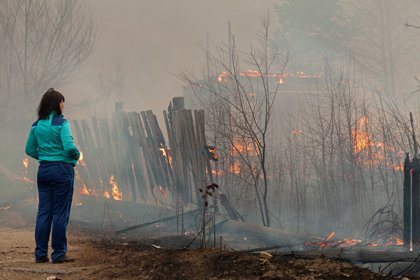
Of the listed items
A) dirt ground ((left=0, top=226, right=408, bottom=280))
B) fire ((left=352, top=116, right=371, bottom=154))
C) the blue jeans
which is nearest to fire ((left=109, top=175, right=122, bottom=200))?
dirt ground ((left=0, top=226, right=408, bottom=280))

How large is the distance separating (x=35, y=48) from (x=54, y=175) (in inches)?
446

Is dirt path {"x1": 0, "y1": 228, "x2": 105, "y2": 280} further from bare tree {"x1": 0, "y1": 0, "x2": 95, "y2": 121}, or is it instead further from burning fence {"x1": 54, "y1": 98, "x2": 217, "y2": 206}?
bare tree {"x1": 0, "y1": 0, "x2": 95, "y2": 121}

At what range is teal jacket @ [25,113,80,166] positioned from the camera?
484 cm

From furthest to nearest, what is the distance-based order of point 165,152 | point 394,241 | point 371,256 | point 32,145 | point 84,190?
point 84,190
point 165,152
point 394,241
point 32,145
point 371,256

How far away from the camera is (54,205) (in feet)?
16.1

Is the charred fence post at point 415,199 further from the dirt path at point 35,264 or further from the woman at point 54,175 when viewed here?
the woman at point 54,175

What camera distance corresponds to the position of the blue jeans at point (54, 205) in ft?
15.8

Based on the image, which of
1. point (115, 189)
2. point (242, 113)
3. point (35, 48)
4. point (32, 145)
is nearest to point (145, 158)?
point (115, 189)

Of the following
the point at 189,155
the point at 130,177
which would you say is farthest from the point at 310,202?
the point at 130,177

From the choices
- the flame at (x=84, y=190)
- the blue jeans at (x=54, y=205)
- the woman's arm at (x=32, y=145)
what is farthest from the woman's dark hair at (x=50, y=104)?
the flame at (x=84, y=190)

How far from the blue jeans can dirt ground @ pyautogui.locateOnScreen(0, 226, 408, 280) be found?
0.19 m

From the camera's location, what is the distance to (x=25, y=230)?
8.08 meters

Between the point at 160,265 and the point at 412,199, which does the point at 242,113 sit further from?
the point at 160,265

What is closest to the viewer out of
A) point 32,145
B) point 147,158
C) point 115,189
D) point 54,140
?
point 54,140
